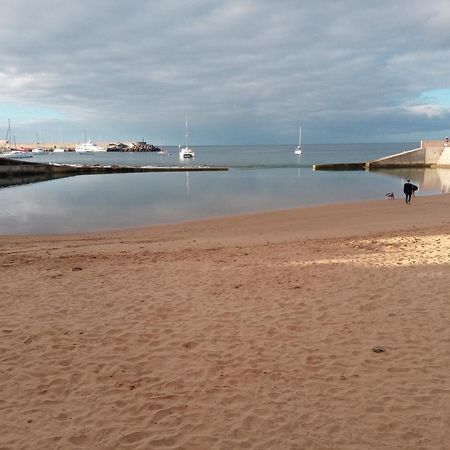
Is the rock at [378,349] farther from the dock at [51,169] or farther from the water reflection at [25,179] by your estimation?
the dock at [51,169]

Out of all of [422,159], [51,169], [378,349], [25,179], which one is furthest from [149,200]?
[422,159]

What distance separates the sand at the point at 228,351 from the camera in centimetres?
414

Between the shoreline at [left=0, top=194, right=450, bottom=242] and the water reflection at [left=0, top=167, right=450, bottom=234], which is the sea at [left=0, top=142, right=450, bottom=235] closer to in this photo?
the water reflection at [left=0, top=167, right=450, bottom=234]

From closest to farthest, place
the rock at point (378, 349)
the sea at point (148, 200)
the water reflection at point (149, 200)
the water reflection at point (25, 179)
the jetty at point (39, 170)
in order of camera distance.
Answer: the rock at point (378, 349) < the sea at point (148, 200) < the water reflection at point (149, 200) < the water reflection at point (25, 179) < the jetty at point (39, 170)

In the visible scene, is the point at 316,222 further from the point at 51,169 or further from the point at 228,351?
the point at 51,169

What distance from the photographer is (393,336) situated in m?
6.18

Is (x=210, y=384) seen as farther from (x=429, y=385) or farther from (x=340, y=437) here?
(x=429, y=385)

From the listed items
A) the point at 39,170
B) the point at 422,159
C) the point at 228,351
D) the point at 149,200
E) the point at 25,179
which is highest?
the point at 422,159

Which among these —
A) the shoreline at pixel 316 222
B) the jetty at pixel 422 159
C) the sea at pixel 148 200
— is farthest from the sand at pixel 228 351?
the jetty at pixel 422 159

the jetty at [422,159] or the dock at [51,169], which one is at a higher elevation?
the jetty at [422,159]

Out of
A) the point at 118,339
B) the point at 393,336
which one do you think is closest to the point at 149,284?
the point at 118,339

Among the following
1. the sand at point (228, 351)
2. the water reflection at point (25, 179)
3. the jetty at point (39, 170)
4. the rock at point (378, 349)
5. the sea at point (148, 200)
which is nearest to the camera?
the sand at point (228, 351)

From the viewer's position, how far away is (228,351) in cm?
585

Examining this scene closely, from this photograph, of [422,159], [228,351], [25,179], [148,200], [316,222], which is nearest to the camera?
[228,351]
